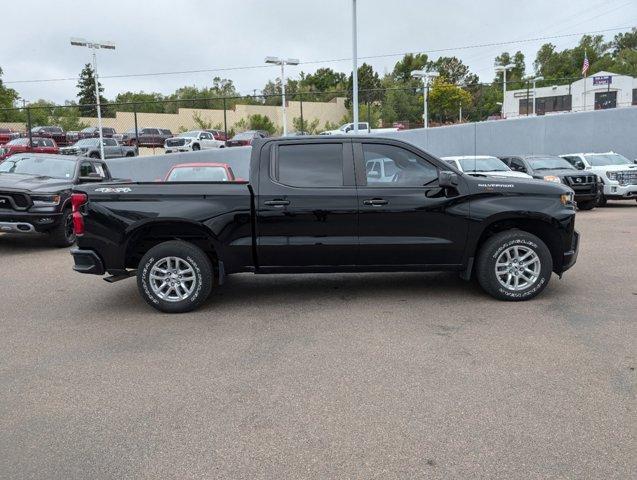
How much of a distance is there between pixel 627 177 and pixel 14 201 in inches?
616

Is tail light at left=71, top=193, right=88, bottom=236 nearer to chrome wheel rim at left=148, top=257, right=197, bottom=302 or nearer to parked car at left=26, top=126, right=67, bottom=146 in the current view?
chrome wheel rim at left=148, top=257, right=197, bottom=302

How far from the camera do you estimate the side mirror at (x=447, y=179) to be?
20.6 feet

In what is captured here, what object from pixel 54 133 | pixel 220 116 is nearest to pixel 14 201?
pixel 54 133

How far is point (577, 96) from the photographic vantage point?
198ft

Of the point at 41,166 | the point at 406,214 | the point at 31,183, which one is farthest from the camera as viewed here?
the point at 41,166

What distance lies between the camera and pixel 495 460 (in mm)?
3223

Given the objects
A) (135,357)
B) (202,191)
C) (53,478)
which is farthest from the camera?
(202,191)

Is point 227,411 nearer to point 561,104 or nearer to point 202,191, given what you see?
point 202,191

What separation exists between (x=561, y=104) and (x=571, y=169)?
45111 millimetres

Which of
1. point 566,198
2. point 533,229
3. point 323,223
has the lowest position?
point 533,229

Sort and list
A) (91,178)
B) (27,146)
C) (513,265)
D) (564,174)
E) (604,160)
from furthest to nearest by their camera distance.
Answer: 1. (27,146)
2. (604,160)
3. (564,174)
4. (91,178)
5. (513,265)

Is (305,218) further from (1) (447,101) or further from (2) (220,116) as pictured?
(2) (220,116)

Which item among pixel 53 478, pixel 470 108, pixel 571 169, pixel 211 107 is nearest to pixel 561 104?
pixel 470 108

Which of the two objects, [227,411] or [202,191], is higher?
[202,191]
